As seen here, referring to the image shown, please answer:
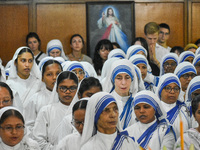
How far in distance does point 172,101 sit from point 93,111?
6.52 ft

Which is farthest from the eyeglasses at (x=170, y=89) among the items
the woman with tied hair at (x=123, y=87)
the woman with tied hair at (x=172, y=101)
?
the woman with tied hair at (x=123, y=87)

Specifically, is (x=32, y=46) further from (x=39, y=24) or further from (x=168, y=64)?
(x=168, y=64)

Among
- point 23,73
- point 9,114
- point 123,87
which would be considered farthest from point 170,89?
point 23,73

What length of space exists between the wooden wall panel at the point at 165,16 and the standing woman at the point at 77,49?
1.65 m

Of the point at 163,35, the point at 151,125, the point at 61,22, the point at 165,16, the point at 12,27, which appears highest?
the point at 165,16

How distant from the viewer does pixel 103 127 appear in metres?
4.57

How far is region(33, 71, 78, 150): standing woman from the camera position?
19.3 feet

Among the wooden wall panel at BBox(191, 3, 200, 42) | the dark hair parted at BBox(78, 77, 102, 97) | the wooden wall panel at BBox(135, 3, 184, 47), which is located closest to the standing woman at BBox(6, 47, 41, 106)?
the dark hair parted at BBox(78, 77, 102, 97)

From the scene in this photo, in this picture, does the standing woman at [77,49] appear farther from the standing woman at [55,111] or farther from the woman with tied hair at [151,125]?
the woman with tied hair at [151,125]

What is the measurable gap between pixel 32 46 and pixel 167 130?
544cm

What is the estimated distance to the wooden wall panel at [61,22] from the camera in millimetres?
11641

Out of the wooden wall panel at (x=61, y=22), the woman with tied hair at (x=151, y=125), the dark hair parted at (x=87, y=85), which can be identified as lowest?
the woman with tied hair at (x=151, y=125)

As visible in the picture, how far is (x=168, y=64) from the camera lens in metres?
8.56

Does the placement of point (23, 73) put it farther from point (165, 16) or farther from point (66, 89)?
point (165, 16)
